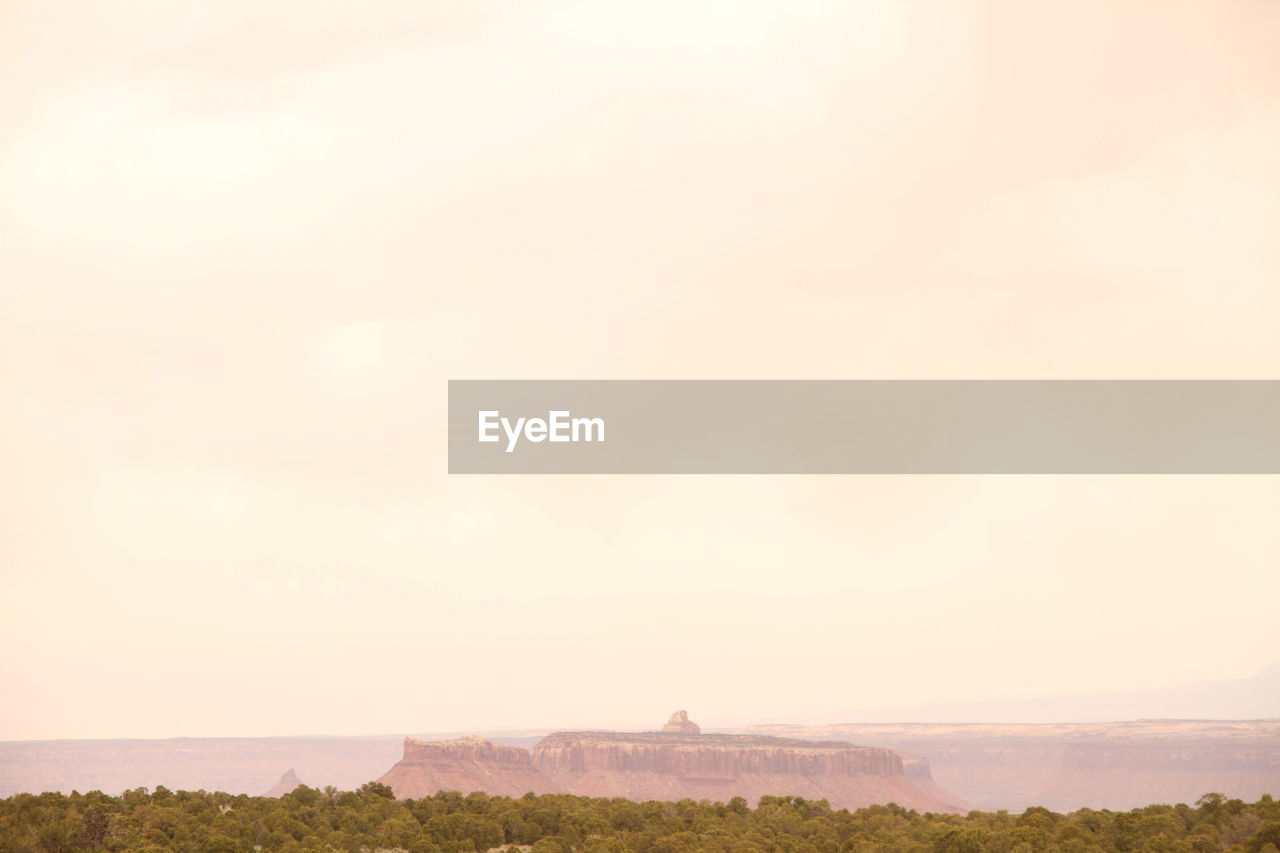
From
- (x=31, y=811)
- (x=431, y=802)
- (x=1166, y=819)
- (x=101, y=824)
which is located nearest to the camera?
(x=101, y=824)

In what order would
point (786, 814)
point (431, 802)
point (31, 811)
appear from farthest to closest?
point (786, 814)
point (431, 802)
point (31, 811)

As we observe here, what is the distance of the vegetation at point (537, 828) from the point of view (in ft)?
312

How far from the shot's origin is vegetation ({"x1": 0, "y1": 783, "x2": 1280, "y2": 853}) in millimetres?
95000

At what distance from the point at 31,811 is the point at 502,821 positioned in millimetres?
32388

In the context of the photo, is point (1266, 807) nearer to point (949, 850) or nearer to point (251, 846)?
point (949, 850)

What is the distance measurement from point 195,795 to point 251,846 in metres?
22.9

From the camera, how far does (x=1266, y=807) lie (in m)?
112

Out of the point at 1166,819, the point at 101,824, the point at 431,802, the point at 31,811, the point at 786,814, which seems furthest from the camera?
the point at 786,814

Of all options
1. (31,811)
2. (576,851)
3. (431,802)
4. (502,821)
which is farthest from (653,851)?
(31,811)

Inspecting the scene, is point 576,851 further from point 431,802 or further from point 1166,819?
point 1166,819

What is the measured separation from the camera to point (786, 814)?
12775 centimetres

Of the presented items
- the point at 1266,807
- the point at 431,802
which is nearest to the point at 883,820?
the point at 1266,807

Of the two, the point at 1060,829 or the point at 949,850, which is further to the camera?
the point at 1060,829

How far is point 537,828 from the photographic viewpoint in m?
108
